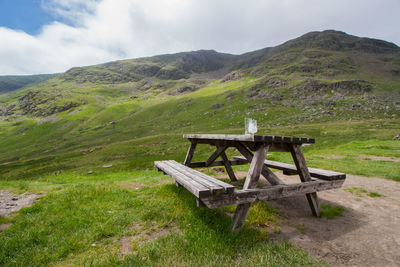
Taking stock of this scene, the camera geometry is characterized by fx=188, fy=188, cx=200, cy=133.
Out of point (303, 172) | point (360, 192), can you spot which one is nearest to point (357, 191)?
point (360, 192)

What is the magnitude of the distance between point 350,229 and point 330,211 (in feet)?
2.78

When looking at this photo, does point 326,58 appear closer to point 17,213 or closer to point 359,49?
point 359,49

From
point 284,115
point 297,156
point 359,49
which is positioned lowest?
point 284,115

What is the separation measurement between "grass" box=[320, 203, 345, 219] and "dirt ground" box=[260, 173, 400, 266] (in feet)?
0.42

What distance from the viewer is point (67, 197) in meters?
5.98

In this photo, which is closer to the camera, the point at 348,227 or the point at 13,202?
the point at 348,227

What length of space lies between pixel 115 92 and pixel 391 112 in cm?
19420

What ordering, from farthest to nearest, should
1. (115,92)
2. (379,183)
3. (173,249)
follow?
(115,92) < (379,183) < (173,249)

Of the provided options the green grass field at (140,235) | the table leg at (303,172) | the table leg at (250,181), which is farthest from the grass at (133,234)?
the table leg at (303,172)

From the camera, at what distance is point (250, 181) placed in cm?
407

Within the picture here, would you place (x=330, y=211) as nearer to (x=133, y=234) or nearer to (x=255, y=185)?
(x=255, y=185)

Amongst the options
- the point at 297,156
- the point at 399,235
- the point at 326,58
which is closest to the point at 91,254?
the point at 297,156

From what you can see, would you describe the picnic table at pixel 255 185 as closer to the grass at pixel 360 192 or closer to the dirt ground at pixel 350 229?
the dirt ground at pixel 350 229

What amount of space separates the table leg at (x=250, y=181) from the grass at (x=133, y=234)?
210mm
